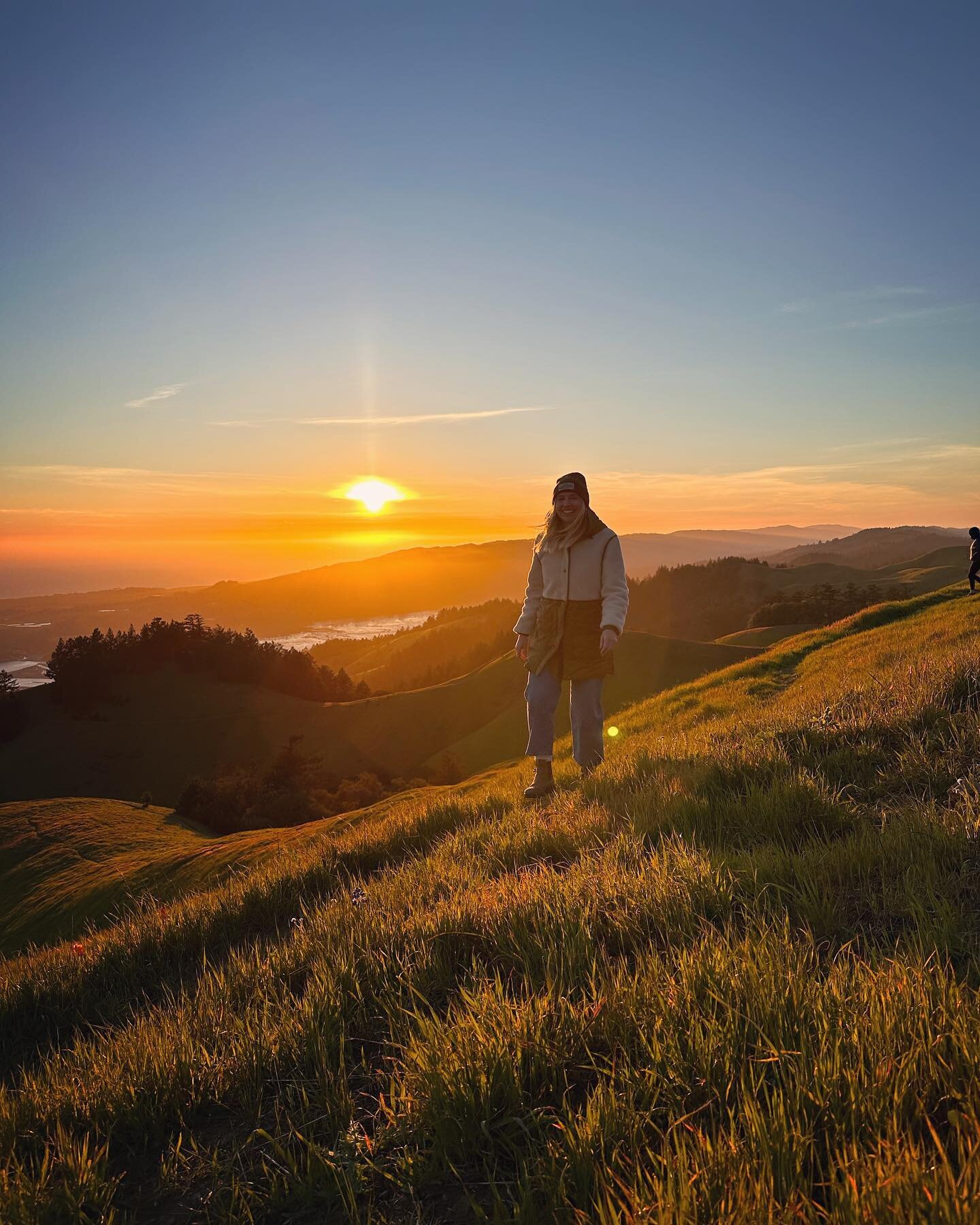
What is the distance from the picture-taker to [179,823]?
51.1 m

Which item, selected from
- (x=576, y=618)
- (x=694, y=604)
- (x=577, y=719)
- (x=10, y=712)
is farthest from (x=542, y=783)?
(x=694, y=604)

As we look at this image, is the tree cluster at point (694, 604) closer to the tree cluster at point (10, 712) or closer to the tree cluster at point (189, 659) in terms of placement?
the tree cluster at point (189, 659)

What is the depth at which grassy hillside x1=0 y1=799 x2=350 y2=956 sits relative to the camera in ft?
86.0

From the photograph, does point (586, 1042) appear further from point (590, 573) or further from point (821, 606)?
point (821, 606)

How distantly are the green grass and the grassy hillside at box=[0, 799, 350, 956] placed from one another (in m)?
16.8

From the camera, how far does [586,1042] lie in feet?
Result: 6.27

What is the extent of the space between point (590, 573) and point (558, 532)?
2.11ft

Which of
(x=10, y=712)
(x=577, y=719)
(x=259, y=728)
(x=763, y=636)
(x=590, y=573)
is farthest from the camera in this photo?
(x=259, y=728)

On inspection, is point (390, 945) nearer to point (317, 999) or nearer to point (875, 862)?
point (317, 999)

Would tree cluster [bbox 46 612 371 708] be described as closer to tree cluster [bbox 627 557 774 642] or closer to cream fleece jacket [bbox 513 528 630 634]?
tree cluster [bbox 627 557 774 642]

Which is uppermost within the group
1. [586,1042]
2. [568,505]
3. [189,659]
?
[568,505]

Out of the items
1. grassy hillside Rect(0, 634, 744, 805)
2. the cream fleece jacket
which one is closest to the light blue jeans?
the cream fleece jacket

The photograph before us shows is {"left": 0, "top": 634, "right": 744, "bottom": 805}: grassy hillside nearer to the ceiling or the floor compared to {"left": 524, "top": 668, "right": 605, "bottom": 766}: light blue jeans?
nearer to the floor

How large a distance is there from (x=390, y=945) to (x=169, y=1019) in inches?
40.4
